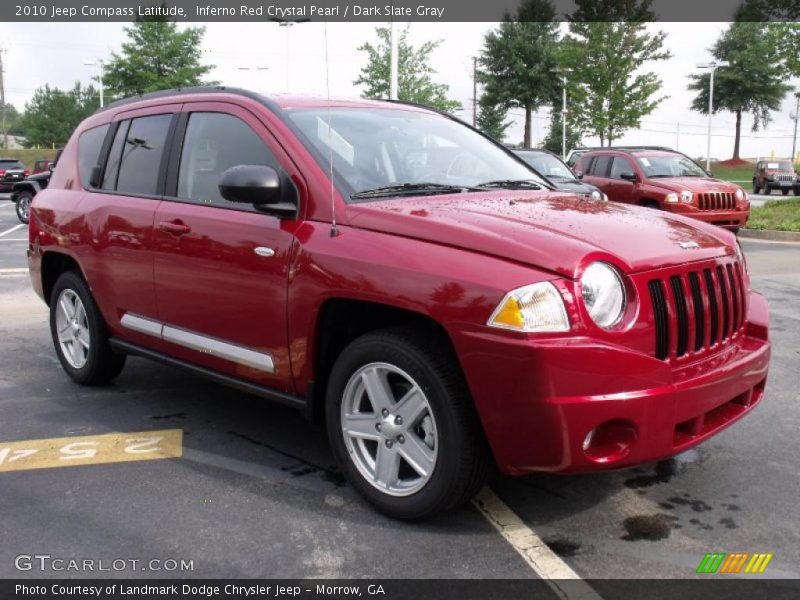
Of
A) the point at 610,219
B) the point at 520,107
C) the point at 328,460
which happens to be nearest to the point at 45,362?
the point at 328,460

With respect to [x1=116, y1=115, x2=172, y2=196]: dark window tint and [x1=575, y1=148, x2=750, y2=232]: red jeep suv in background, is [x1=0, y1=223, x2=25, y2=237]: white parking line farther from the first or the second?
[x1=116, y1=115, x2=172, y2=196]: dark window tint

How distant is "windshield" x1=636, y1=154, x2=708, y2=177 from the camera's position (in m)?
14.4

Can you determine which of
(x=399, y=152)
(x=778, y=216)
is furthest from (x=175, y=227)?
(x=778, y=216)

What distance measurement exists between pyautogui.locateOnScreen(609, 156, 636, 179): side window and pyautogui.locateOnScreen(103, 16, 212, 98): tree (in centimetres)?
2978

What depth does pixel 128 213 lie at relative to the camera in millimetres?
4527

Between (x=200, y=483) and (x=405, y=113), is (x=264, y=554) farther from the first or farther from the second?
(x=405, y=113)

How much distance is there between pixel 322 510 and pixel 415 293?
3.47ft

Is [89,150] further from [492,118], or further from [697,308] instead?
[492,118]

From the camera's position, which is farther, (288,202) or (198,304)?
(198,304)

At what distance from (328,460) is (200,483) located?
2.06ft

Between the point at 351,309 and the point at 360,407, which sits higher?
the point at 351,309

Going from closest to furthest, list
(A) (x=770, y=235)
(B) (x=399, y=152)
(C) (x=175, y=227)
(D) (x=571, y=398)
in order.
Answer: (D) (x=571, y=398) < (B) (x=399, y=152) < (C) (x=175, y=227) < (A) (x=770, y=235)

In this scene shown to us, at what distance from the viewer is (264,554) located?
302 cm

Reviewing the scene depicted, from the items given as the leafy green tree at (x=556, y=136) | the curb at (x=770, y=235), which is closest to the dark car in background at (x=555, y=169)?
the curb at (x=770, y=235)
